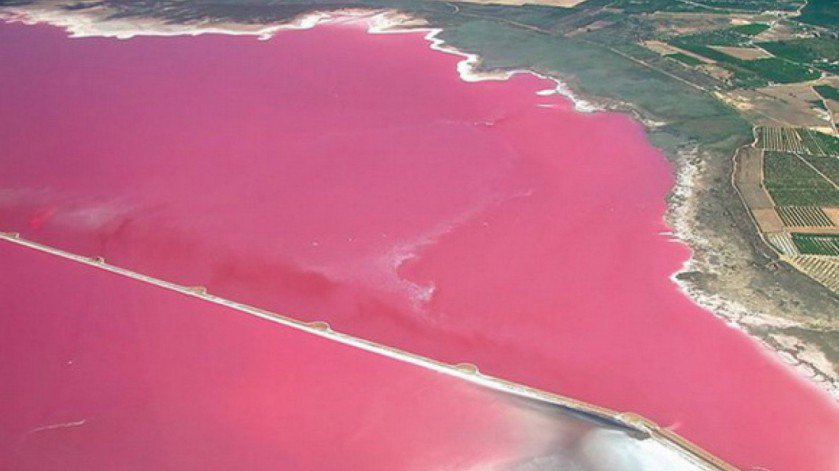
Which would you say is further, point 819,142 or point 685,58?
point 685,58

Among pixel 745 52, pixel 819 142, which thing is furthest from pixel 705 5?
pixel 819 142

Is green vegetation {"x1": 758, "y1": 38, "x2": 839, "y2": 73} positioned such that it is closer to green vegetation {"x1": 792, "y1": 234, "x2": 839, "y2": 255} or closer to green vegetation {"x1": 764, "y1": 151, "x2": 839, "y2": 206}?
green vegetation {"x1": 764, "y1": 151, "x2": 839, "y2": 206}

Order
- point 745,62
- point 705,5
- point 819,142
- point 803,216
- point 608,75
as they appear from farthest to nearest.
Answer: point 705,5 < point 745,62 < point 608,75 < point 819,142 < point 803,216

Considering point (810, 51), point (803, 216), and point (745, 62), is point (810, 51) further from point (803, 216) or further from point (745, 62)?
point (803, 216)

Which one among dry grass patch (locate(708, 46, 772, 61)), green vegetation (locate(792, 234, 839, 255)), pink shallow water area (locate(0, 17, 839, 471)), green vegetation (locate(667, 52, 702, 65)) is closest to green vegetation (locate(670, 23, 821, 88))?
dry grass patch (locate(708, 46, 772, 61))

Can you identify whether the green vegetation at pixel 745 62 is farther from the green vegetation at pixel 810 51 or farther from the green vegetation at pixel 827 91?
the green vegetation at pixel 827 91

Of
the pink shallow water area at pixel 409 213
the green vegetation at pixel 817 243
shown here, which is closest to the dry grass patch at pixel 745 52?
the pink shallow water area at pixel 409 213
